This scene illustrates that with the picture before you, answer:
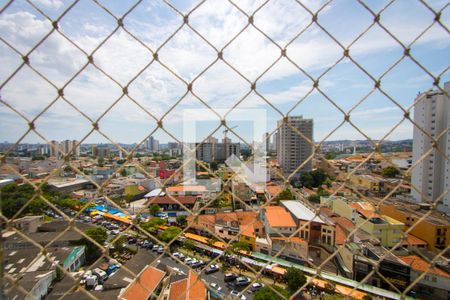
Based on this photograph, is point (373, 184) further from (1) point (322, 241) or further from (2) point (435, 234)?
(1) point (322, 241)

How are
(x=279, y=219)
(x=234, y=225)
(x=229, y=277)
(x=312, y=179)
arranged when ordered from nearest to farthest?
(x=229, y=277), (x=279, y=219), (x=234, y=225), (x=312, y=179)

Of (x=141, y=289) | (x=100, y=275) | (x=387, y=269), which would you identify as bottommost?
(x=100, y=275)

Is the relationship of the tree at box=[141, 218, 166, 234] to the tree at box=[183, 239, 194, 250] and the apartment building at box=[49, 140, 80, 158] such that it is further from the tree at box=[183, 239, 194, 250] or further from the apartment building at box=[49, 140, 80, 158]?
the apartment building at box=[49, 140, 80, 158]

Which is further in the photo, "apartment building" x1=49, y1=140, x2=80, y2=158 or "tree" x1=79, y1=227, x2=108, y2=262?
"tree" x1=79, y1=227, x2=108, y2=262

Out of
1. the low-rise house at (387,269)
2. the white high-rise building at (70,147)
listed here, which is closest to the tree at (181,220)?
the low-rise house at (387,269)

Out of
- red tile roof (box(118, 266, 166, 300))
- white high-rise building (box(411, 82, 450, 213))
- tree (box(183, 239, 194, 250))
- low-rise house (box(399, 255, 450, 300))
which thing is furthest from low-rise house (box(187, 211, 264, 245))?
white high-rise building (box(411, 82, 450, 213))

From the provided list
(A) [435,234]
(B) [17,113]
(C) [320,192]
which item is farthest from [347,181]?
(C) [320,192]

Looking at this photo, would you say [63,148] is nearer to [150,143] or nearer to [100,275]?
[150,143]

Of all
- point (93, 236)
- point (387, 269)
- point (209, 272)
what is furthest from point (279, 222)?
point (93, 236)

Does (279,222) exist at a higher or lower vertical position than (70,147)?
lower
